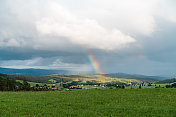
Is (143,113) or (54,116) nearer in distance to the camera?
(54,116)

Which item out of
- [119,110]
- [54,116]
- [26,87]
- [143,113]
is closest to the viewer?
[54,116]

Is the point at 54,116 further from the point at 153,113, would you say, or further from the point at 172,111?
the point at 172,111

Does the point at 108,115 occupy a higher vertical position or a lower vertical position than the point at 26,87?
higher

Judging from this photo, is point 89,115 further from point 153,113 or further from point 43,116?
point 153,113

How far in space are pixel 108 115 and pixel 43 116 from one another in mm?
5051

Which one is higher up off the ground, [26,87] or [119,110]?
[119,110]

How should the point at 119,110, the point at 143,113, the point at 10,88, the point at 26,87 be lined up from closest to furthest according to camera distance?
1. the point at 143,113
2. the point at 119,110
3. the point at 26,87
4. the point at 10,88

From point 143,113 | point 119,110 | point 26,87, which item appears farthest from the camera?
point 26,87

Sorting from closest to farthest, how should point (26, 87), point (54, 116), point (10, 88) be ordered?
1. point (54, 116)
2. point (26, 87)
3. point (10, 88)

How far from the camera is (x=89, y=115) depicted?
11.8m

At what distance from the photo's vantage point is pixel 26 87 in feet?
242

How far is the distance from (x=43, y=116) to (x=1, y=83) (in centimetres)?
8609

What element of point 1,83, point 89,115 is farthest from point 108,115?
point 1,83

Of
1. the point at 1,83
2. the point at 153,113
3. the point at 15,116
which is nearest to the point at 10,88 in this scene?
the point at 1,83
